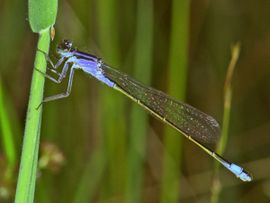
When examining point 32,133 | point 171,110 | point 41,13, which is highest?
point 171,110

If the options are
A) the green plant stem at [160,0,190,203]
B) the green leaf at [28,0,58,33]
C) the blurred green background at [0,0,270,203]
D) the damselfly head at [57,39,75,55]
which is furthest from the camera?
the blurred green background at [0,0,270,203]

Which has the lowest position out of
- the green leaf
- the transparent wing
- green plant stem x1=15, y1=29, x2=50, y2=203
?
green plant stem x1=15, y1=29, x2=50, y2=203

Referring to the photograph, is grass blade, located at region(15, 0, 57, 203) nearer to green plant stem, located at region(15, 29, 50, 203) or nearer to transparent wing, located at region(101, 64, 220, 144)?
green plant stem, located at region(15, 29, 50, 203)

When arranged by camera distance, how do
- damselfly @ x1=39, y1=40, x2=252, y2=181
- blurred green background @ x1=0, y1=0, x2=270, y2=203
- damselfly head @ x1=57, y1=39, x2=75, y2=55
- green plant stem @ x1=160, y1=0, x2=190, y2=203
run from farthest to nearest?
blurred green background @ x1=0, y1=0, x2=270, y2=203 < green plant stem @ x1=160, y1=0, x2=190, y2=203 < damselfly @ x1=39, y1=40, x2=252, y2=181 < damselfly head @ x1=57, y1=39, x2=75, y2=55

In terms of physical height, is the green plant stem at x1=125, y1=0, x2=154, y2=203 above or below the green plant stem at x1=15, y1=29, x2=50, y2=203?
above

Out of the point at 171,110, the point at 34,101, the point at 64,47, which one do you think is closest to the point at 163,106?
the point at 171,110

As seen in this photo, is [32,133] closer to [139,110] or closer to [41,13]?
[41,13]

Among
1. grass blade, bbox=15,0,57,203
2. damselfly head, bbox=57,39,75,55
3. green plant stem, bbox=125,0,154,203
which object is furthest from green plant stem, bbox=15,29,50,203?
green plant stem, bbox=125,0,154,203

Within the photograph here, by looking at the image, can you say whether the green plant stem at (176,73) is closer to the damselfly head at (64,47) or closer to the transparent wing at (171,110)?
the transparent wing at (171,110)

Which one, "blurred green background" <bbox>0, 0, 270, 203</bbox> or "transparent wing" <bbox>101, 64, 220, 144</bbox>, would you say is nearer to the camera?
"transparent wing" <bbox>101, 64, 220, 144</bbox>
